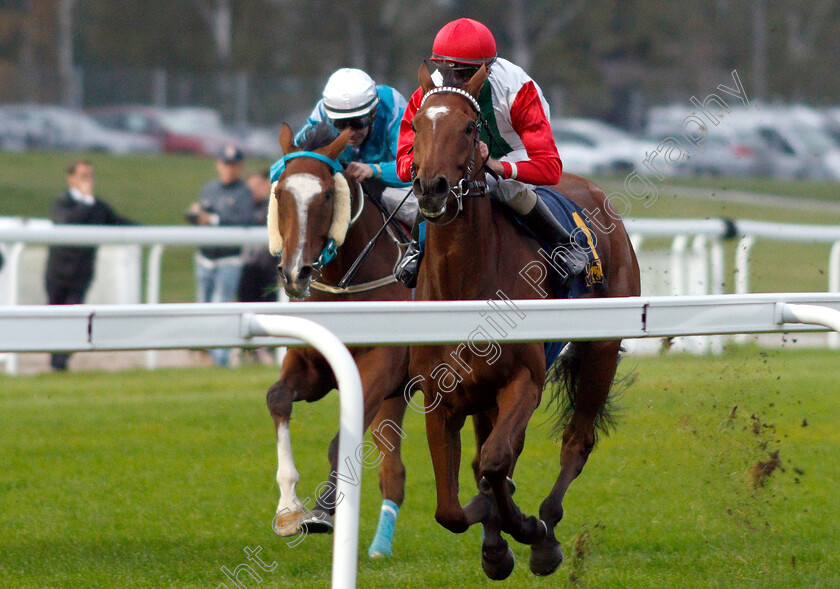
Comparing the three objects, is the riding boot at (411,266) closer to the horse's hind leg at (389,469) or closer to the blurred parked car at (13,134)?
the horse's hind leg at (389,469)

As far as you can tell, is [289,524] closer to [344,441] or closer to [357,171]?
[357,171]

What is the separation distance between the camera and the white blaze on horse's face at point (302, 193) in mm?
3738

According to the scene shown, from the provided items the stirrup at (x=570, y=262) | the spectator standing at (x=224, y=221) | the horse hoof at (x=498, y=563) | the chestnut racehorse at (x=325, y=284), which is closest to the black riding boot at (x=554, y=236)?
the stirrup at (x=570, y=262)

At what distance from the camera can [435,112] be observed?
3.25 metres

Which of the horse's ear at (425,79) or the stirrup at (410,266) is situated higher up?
the horse's ear at (425,79)

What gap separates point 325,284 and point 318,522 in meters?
0.88

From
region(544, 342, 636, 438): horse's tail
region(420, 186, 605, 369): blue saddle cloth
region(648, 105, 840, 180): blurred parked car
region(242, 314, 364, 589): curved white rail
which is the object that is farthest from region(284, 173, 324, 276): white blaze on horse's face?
region(648, 105, 840, 180): blurred parked car

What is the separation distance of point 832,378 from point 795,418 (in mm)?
1327

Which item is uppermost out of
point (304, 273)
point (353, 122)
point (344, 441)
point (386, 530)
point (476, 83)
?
point (476, 83)

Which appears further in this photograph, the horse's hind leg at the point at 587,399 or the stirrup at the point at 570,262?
the horse's hind leg at the point at 587,399

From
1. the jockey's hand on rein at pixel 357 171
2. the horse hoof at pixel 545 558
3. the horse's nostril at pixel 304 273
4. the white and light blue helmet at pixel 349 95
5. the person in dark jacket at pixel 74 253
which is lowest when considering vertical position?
the horse hoof at pixel 545 558

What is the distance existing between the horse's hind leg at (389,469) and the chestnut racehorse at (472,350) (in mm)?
541

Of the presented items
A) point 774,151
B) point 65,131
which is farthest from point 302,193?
point 774,151

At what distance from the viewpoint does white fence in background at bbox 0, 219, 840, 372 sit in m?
7.50
